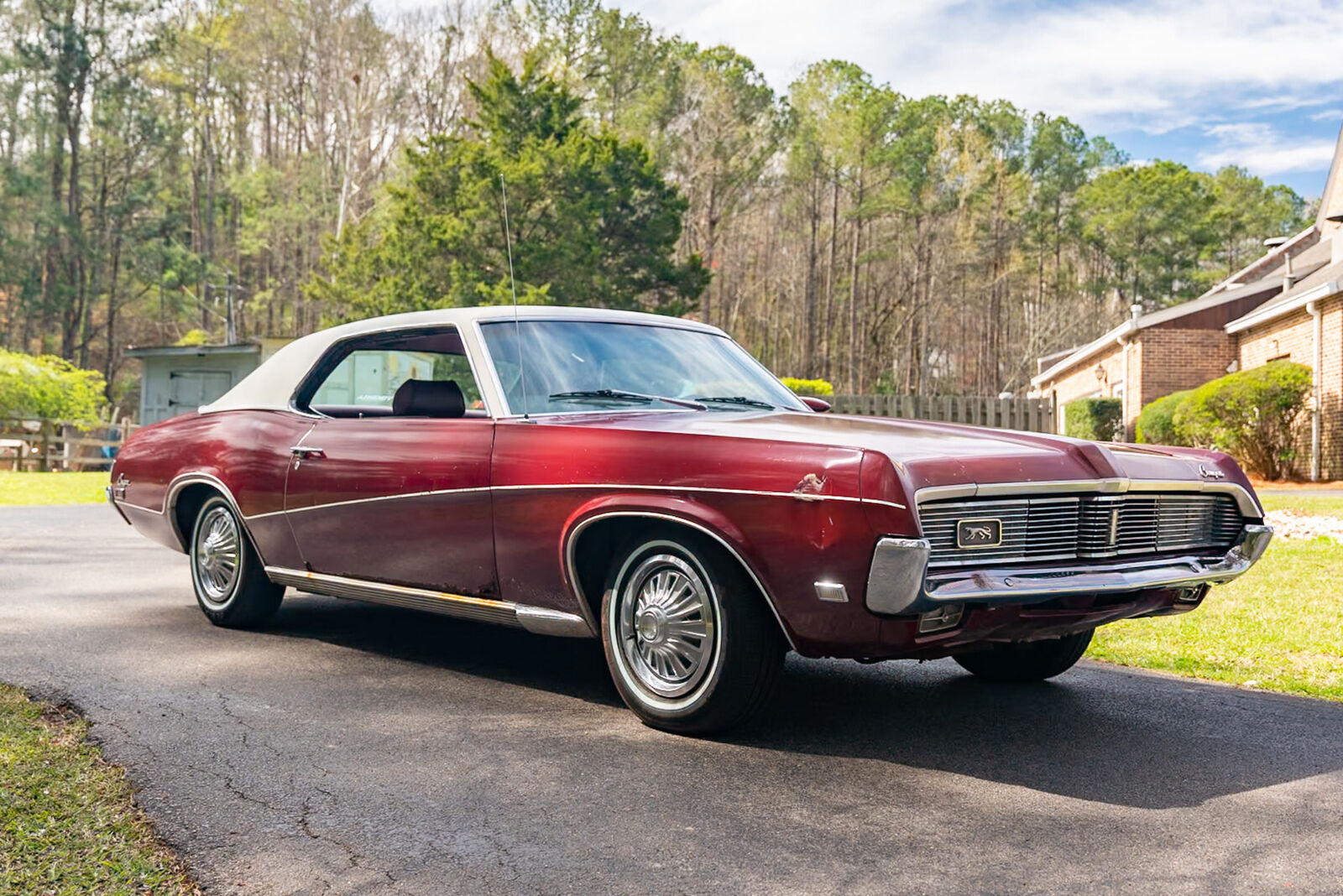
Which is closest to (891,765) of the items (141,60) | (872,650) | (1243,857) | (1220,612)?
(872,650)

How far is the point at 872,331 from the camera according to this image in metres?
59.0

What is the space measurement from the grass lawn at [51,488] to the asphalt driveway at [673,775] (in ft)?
44.2

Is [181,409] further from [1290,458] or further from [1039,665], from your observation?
[1039,665]

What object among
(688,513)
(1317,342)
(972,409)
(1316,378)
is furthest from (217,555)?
(972,409)

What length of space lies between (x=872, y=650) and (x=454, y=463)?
197cm

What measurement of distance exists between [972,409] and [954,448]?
104 ft

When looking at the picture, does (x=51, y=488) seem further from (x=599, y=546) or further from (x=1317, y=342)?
(x=1317, y=342)

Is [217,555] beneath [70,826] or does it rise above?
above

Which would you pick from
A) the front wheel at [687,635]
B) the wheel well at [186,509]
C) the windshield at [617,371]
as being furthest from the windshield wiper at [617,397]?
the wheel well at [186,509]

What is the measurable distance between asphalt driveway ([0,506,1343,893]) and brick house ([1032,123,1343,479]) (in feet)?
55.2

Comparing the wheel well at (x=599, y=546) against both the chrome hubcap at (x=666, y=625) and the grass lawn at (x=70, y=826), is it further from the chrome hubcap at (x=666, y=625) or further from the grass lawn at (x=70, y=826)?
the grass lawn at (x=70, y=826)

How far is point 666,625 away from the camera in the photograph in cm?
448

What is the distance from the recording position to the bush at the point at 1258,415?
66.8 ft

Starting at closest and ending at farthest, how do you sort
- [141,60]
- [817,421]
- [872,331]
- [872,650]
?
[872,650] → [817,421] → [141,60] → [872,331]
